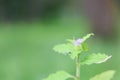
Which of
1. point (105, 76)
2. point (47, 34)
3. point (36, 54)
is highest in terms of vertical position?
point (47, 34)

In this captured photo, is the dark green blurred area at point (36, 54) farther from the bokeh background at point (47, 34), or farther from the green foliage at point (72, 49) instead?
the green foliage at point (72, 49)

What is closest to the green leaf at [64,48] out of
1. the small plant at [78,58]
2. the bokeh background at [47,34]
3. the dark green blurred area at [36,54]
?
the small plant at [78,58]

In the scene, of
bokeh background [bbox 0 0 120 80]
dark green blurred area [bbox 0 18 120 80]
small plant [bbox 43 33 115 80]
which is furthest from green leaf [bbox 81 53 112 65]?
dark green blurred area [bbox 0 18 120 80]

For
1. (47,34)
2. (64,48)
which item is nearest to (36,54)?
(47,34)

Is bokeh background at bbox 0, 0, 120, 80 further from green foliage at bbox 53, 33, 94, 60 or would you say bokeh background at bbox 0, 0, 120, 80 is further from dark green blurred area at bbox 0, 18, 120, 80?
green foliage at bbox 53, 33, 94, 60

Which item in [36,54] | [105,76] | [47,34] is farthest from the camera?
[47,34]

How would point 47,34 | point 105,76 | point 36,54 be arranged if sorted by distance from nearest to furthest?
point 105,76 < point 36,54 < point 47,34

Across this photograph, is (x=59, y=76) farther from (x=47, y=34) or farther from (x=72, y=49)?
(x=47, y=34)

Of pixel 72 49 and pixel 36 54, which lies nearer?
pixel 72 49

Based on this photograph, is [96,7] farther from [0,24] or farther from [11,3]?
[11,3]

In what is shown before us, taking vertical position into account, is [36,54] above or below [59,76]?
above
